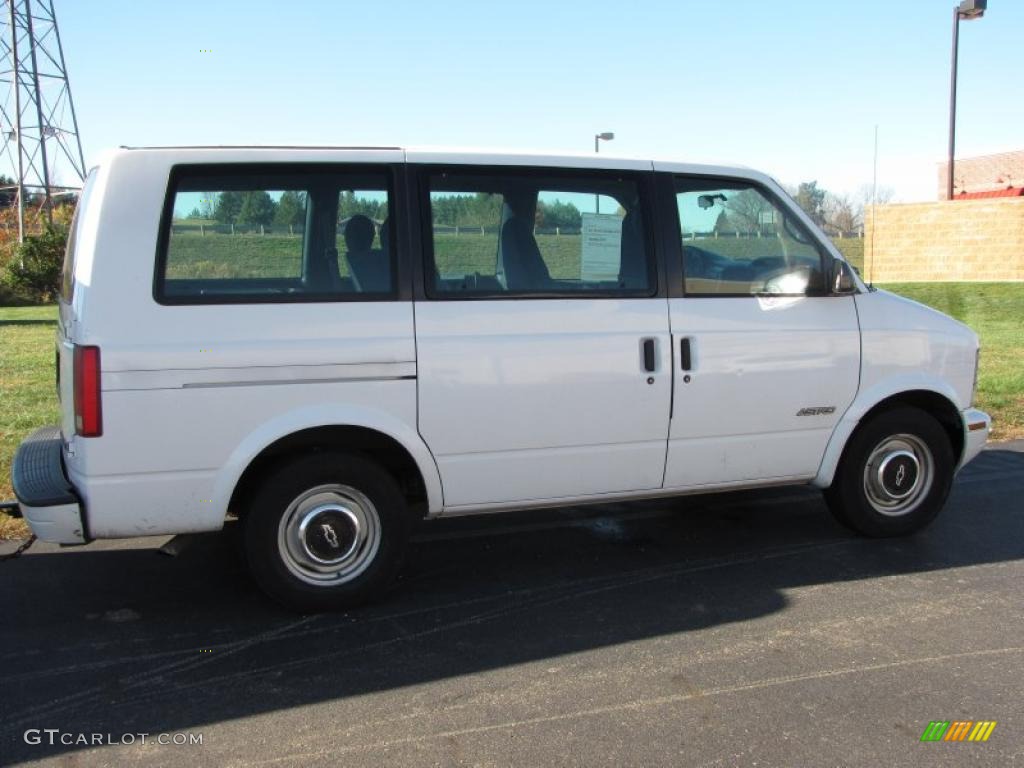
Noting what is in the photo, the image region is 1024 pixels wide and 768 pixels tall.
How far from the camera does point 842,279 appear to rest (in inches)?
197

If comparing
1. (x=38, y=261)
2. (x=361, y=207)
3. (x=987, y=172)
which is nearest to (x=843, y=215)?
(x=987, y=172)

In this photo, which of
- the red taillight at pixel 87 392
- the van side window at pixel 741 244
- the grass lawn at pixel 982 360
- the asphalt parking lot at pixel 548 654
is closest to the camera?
the asphalt parking lot at pixel 548 654

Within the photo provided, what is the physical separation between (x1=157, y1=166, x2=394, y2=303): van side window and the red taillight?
396 mm

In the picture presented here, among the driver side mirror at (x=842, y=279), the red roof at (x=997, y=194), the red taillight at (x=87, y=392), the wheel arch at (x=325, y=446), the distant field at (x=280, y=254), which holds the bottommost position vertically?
the wheel arch at (x=325, y=446)

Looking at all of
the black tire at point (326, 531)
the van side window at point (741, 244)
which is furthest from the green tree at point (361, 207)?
the van side window at point (741, 244)

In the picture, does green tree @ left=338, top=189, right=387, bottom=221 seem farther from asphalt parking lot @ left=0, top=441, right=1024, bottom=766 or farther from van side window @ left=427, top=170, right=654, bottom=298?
asphalt parking lot @ left=0, top=441, right=1024, bottom=766

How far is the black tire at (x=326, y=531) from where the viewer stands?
13.9 ft

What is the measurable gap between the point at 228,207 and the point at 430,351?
1.13m

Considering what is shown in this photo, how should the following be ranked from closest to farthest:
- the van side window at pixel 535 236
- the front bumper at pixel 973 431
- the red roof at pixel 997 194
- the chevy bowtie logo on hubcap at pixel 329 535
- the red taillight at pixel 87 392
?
the red taillight at pixel 87 392
the chevy bowtie logo on hubcap at pixel 329 535
the van side window at pixel 535 236
the front bumper at pixel 973 431
the red roof at pixel 997 194

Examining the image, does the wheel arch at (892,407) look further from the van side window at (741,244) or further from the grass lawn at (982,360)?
the grass lawn at (982,360)

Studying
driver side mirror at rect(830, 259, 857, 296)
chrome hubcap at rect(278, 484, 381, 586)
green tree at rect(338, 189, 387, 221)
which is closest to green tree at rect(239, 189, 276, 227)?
green tree at rect(338, 189, 387, 221)

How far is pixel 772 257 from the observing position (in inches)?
199

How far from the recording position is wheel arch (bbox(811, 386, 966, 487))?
16.8 feet

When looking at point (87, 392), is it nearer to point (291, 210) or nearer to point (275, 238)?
point (275, 238)
